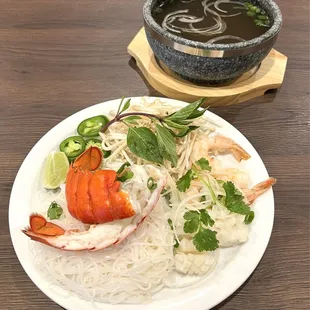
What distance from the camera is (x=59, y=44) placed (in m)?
2.43

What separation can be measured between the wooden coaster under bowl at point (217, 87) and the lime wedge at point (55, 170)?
72 centimetres

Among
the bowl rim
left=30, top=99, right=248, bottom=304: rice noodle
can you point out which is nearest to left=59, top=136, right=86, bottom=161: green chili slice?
left=30, top=99, right=248, bottom=304: rice noodle

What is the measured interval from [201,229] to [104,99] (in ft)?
3.42

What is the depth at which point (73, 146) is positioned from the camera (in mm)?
1747

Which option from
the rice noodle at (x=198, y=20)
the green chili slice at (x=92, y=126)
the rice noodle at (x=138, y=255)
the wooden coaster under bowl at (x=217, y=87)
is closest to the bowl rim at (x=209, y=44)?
the rice noodle at (x=198, y=20)

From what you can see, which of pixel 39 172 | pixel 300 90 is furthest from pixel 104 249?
pixel 300 90

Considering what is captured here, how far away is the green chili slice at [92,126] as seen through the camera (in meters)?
1.80

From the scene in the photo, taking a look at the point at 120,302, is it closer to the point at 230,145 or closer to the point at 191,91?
the point at 230,145

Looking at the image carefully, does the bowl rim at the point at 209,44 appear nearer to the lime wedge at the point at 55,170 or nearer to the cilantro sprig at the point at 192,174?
the cilantro sprig at the point at 192,174

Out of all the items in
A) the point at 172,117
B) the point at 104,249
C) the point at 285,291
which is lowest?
the point at 285,291

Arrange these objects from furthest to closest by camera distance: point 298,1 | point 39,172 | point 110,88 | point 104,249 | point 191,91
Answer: point 298,1 → point 110,88 → point 191,91 → point 39,172 → point 104,249

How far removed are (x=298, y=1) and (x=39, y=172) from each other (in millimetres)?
2297

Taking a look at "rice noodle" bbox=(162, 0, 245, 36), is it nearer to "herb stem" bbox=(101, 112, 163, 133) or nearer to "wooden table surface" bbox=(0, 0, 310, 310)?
"wooden table surface" bbox=(0, 0, 310, 310)

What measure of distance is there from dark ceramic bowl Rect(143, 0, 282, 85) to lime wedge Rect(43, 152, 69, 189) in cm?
73
